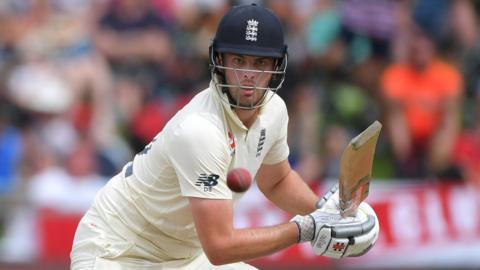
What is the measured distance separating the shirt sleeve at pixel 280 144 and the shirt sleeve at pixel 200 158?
0.59 metres

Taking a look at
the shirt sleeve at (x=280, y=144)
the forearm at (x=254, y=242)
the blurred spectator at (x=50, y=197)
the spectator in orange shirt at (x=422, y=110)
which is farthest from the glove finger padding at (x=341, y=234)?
the spectator in orange shirt at (x=422, y=110)

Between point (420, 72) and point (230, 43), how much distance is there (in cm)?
530

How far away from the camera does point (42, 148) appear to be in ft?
32.3

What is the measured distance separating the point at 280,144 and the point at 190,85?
16.4 feet

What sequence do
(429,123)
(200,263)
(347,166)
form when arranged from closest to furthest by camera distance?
1. (347,166)
2. (200,263)
3. (429,123)

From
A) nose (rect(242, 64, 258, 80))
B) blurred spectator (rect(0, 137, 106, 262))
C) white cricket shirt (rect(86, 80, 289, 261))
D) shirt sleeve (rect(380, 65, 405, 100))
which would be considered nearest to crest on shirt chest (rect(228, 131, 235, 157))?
white cricket shirt (rect(86, 80, 289, 261))

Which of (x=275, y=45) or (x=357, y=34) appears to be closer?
(x=275, y=45)

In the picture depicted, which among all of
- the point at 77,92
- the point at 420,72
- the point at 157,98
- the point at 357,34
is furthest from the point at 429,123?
the point at 77,92

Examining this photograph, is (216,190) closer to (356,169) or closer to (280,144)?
(356,169)

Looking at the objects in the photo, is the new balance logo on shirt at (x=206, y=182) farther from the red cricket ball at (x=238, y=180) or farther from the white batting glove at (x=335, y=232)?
the white batting glove at (x=335, y=232)

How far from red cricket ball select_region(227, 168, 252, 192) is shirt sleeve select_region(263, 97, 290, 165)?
22.2 inches

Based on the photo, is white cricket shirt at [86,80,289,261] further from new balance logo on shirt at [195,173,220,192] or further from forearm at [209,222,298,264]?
forearm at [209,222,298,264]

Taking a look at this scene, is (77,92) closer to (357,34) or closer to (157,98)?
(157,98)

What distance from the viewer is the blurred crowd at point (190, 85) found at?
31.2 feet
